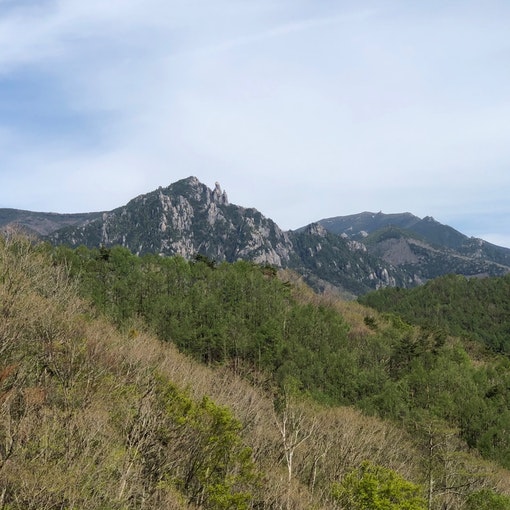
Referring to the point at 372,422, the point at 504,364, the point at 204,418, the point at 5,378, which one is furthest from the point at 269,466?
the point at 504,364

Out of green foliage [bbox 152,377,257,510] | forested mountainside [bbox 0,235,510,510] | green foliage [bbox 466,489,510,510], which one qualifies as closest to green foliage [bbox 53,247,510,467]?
forested mountainside [bbox 0,235,510,510]

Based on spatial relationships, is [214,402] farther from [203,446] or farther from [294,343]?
[294,343]

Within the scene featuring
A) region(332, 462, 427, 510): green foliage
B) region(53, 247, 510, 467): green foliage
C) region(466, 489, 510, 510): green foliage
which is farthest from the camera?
region(53, 247, 510, 467): green foliage

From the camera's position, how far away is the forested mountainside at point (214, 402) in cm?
2011

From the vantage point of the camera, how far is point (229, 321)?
93.9 meters

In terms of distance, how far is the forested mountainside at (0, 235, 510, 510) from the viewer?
20.1 m

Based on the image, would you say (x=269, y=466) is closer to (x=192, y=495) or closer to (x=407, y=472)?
(x=192, y=495)

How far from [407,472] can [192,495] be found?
2660 cm

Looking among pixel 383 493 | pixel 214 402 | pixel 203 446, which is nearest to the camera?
pixel 383 493

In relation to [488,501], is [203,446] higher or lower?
higher

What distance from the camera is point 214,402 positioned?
105 feet

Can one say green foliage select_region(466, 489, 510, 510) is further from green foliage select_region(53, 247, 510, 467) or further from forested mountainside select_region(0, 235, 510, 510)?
green foliage select_region(53, 247, 510, 467)

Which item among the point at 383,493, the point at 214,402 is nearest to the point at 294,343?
the point at 214,402

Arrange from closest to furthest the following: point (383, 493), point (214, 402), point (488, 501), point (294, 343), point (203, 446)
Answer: point (383, 493) < point (203, 446) < point (488, 501) < point (214, 402) < point (294, 343)
